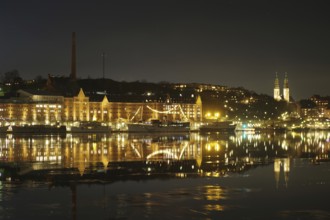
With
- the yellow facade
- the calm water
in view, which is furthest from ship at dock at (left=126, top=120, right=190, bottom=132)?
the calm water

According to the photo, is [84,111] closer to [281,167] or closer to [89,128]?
[89,128]

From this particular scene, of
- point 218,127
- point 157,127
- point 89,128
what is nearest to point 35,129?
point 89,128

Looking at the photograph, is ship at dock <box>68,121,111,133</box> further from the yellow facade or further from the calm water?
the calm water

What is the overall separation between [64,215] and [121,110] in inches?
4460

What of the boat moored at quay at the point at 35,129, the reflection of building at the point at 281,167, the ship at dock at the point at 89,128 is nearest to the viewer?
the reflection of building at the point at 281,167

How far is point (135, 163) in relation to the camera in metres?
24.8

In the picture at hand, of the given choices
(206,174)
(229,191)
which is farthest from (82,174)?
(229,191)

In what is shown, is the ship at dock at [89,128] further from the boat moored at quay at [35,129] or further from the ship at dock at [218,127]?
the ship at dock at [218,127]

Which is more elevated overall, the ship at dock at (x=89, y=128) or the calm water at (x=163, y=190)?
the ship at dock at (x=89, y=128)

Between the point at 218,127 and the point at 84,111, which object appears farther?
the point at 84,111

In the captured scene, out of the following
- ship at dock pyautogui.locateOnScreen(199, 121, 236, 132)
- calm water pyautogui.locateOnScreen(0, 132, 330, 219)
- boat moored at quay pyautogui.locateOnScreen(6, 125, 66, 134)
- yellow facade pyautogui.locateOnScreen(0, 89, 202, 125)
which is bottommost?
calm water pyautogui.locateOnScreen(0, 132, 330, 219)

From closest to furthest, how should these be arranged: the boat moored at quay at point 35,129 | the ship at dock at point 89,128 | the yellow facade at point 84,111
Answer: the boat moored at quay at point 35,129 < the ship at dock at point 89,128 < the yellow facade at point 84,111

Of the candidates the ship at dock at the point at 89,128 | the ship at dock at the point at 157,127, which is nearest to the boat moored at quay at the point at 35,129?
the ship at dock at the point at 89,128

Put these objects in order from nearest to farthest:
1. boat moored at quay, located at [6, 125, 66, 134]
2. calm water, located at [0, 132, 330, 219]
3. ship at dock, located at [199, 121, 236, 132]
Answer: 1. calm water, located at [0, 132, 330, 219]
2. boat moored at quay, located at [6, 125, 66, 134]
3. ship at dock, located at [199, 121, 236, 132]
